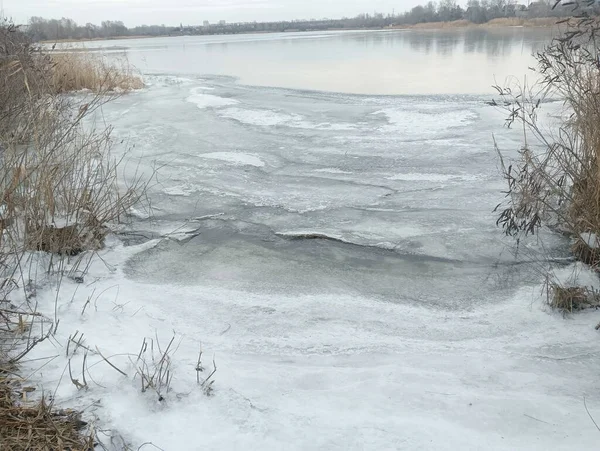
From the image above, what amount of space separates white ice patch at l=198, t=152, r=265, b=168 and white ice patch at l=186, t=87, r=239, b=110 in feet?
12.9

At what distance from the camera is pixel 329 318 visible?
3.09 meters

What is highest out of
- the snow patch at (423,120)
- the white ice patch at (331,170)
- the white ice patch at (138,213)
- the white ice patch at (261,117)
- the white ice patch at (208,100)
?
the white ice patch at (208,100)

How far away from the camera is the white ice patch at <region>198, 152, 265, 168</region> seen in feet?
21.1

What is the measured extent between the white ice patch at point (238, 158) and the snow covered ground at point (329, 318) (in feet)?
0.26

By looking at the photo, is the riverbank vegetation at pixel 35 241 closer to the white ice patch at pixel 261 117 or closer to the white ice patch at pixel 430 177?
the white ice patch at pixel 430 177

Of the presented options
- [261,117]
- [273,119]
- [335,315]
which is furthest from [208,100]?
[335,315]

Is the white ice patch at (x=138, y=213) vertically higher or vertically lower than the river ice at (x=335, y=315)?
higher

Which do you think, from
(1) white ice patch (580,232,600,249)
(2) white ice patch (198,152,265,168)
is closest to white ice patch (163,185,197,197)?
(2) white ice patch (198,152,265,168)

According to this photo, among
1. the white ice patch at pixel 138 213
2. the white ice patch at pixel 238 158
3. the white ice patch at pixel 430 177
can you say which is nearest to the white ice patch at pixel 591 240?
the white ice patch at pixel 430 177

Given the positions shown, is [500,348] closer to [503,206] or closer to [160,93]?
[503,206]

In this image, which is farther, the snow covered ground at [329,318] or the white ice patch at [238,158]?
the white ice patch at [238,158]

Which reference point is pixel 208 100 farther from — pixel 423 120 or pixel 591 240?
pixel 591 240

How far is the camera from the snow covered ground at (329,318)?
2172 mm

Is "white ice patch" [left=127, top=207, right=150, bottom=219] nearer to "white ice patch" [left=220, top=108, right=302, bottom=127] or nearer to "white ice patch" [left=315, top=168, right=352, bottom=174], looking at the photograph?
"white ice patch" [left=315, top=168, right=352, bottom=174]
